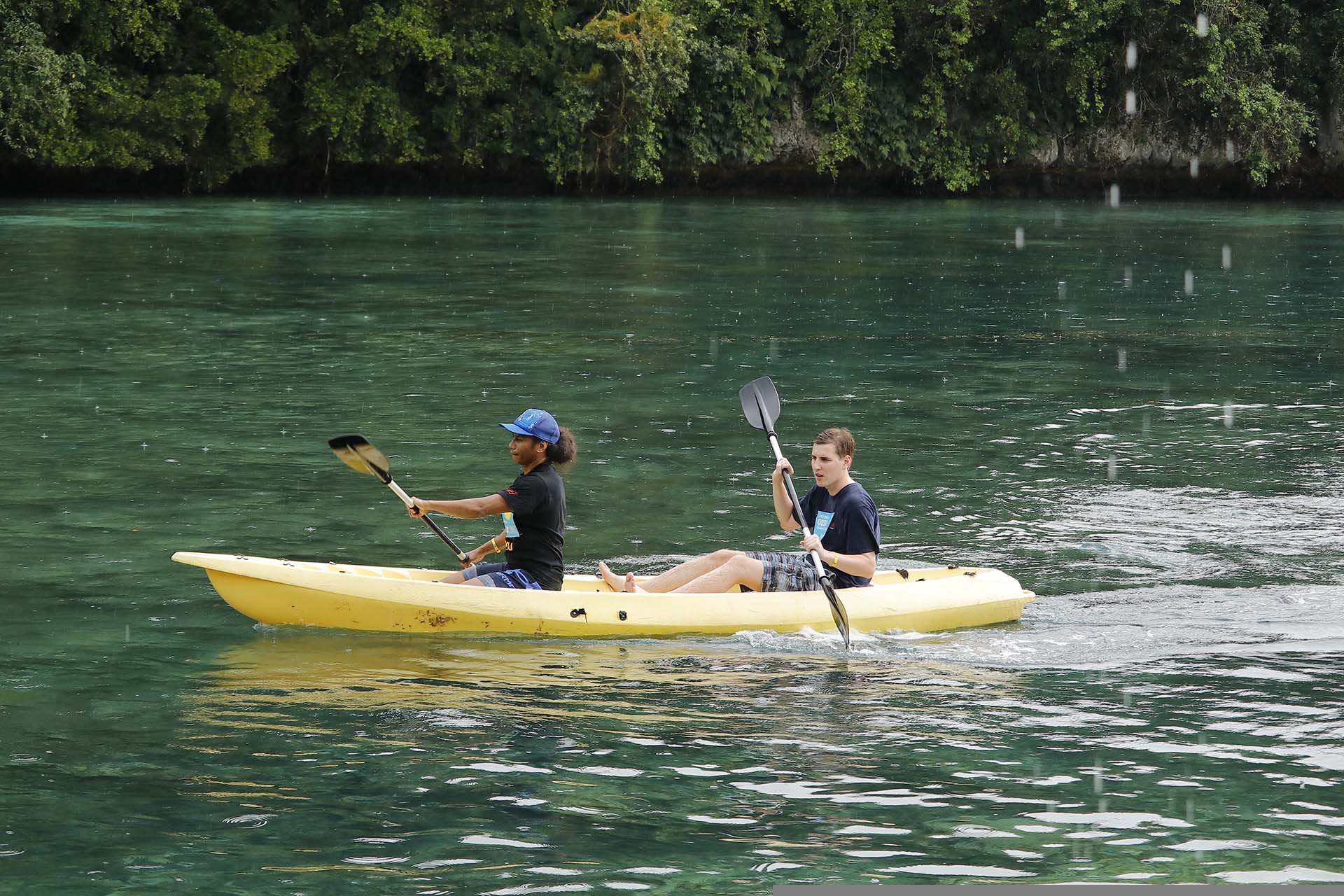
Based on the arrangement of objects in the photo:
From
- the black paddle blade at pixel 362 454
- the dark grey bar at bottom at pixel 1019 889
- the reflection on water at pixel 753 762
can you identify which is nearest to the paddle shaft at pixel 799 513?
the reflection on water at pixel 753 762

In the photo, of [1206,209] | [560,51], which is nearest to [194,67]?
[560,51]

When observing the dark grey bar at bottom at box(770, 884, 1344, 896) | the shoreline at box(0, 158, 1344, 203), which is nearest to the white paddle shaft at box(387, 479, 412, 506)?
the dark grey bar at bottom at box(770, 884, 1344, 896)

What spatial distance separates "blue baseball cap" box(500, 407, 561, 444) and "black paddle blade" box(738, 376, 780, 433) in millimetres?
2149

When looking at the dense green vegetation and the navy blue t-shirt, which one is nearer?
the navy blue t-shirt

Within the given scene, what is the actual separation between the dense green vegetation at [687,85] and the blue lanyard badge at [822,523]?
3645 centimetres

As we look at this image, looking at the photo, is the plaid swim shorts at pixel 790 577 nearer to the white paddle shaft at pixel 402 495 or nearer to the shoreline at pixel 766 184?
the white paddle shaft at pixel 402 495

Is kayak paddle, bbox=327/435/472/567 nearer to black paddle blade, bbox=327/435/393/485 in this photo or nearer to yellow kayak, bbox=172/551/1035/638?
black paddle blade, bbox=327/435/393/485

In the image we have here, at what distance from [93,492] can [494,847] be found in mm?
6780

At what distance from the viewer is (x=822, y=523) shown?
911 cm

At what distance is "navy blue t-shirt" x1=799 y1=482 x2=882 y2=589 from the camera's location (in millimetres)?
9016

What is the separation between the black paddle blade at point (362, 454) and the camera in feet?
31.0

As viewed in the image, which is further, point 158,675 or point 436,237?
point 436,237

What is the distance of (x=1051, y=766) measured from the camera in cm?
692

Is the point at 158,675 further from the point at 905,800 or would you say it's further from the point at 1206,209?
the point at 1206,209
